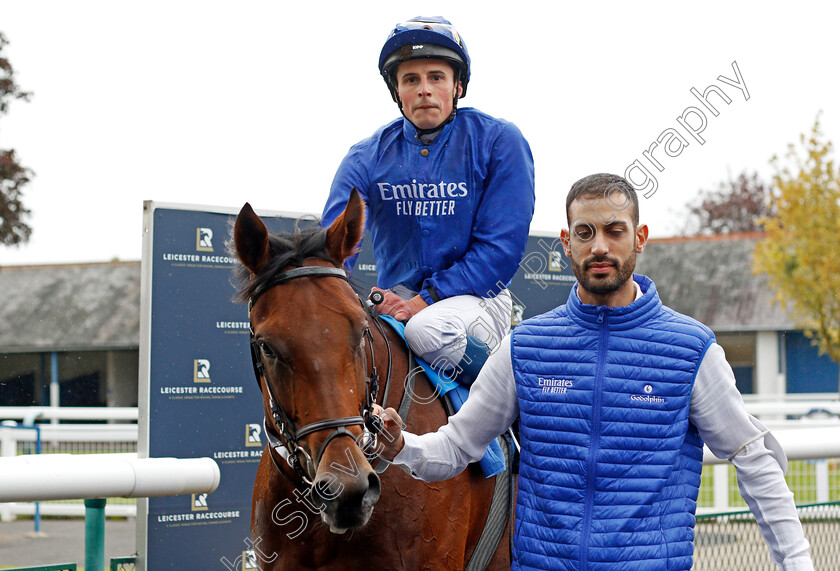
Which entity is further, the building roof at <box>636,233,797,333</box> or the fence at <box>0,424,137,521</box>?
the building roof at <box>636,233,797,333</box>

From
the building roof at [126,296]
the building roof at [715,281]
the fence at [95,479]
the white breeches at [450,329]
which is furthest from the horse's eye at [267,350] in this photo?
the building roof at [715,281]

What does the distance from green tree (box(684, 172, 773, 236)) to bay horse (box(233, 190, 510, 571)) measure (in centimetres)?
4035

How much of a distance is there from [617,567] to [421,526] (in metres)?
0.70

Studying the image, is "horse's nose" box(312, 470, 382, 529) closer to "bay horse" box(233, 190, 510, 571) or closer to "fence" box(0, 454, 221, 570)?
"bay horse" box(233, 190, 510, 571)

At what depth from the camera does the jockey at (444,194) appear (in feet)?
10.6

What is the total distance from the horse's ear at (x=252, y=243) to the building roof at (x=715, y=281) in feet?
89.3

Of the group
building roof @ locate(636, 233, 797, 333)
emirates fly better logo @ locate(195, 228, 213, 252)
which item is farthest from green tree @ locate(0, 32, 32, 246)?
building roof @ locate(636, 233, 797, 333)

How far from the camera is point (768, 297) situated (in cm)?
2934

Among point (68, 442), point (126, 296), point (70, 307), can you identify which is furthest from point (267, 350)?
point (70, 307)

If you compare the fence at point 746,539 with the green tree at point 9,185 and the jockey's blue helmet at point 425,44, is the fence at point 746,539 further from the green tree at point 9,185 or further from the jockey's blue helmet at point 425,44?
the green tree at point 9,185

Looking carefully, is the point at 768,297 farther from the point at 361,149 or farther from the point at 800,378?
the point at 361,149

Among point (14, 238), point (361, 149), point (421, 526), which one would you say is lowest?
point (421, 526)

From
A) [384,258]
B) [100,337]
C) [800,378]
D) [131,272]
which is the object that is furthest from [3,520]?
[800,378]

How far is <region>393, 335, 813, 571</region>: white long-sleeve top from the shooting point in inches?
86.8
